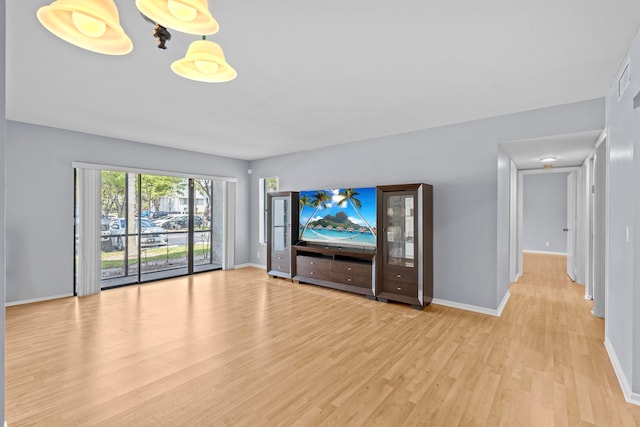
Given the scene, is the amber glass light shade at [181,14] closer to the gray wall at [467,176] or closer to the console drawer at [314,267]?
the gray wall at [467,176]

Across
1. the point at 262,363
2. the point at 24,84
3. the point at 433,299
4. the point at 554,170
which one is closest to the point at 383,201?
the point at 433,299

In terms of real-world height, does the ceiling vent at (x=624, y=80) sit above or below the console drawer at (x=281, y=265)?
above

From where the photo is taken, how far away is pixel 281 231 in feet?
19.2

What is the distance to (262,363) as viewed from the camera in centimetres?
257

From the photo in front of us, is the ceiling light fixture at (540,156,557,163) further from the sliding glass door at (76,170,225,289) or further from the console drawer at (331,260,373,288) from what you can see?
the sliding glass door at (76,170,225,289)

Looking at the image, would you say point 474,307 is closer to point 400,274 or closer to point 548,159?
point 400,274

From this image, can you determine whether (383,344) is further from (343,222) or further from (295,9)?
(295,9)

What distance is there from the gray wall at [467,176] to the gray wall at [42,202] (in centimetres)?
467

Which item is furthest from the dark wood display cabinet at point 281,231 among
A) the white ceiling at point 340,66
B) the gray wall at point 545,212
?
the gray wall at point 545,212

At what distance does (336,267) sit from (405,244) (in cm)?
125

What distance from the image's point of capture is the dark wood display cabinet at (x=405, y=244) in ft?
12.8

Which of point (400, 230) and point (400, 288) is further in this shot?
point (400, 230)

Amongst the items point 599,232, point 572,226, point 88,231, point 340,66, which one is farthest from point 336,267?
point 572,226

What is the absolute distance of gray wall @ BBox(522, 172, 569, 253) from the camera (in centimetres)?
852
